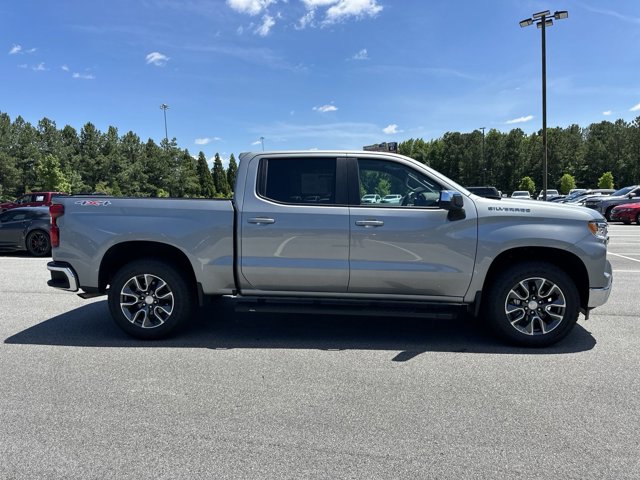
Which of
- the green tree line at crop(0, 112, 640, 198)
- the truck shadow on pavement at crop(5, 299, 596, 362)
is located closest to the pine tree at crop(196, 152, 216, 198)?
the green tree line at crop(0, 112, 640, 198)

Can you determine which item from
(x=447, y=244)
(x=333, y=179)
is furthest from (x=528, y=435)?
(x=333, y=179)

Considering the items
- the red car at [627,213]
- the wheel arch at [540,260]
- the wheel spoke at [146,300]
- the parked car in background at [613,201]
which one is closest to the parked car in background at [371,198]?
the wheel arch at [540,260]

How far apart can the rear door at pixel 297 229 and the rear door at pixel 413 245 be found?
159 mm

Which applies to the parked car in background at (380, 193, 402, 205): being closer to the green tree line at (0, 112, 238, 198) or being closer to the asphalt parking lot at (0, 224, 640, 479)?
the asphalt parking lot at (0, 224, 640, 479)

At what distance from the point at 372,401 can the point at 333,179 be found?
7.54 feet

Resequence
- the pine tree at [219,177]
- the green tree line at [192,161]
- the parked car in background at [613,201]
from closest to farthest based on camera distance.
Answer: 1. the parked car in background at [613,201]
2. the green tree line at [192,161]
3. the pine tree at [219,177]

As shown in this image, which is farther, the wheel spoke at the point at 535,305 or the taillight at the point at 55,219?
the taillight at the point at 55,219

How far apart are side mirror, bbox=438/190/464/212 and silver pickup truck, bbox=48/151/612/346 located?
0.01 m

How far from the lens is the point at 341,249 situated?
459 centimetres

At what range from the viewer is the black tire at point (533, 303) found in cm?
452

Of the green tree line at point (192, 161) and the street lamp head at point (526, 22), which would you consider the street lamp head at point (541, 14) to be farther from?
the green tree line at point (192, 161)

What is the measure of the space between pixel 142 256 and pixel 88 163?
58.0m

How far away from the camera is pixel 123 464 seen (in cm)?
268

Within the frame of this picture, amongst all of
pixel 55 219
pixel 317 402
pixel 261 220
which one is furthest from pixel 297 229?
pixel 55 219
